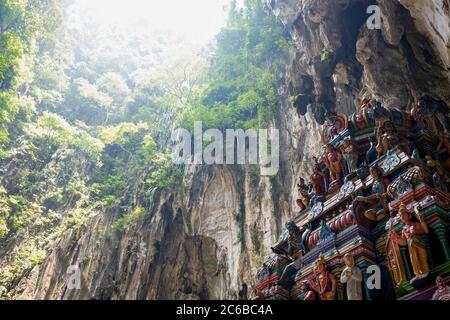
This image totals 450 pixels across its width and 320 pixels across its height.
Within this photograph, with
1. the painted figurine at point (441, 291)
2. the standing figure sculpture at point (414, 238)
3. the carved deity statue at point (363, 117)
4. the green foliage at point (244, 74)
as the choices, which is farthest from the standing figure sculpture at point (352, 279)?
the green foliage at point (244, 74)

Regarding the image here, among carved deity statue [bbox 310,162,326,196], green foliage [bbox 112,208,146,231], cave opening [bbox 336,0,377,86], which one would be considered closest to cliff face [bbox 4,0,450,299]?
cave opening [bbox 336,0,377,86]

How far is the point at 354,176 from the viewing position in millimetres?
8734

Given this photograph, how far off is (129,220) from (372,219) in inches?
541

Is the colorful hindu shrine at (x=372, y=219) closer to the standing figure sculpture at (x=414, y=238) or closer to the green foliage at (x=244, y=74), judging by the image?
the standing figure sculpture at (x=414, y=238)

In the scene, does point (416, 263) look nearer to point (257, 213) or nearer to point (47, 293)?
point (257, 213)

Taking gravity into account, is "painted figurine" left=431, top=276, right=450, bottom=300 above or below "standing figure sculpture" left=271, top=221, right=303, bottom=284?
below

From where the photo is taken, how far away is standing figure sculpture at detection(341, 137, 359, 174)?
9.28m

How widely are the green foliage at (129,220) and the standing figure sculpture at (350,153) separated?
1191 centimetres

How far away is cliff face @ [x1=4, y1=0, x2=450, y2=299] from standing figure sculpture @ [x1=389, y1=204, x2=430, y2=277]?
538cm

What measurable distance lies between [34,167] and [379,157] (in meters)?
19.0

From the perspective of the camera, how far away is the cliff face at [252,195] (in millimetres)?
12422

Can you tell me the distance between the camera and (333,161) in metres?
9.61

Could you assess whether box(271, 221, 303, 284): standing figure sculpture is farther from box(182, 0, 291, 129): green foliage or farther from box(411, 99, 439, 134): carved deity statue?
box(182, 0, 291, 129): green foliage
